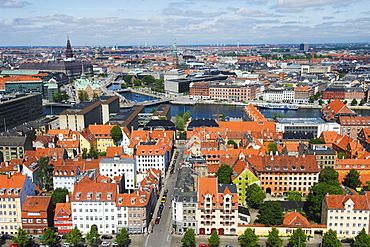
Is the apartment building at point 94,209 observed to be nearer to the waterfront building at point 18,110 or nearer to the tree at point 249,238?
the tree at point 249,238

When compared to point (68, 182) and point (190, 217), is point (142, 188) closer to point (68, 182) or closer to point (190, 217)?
point (190, 217)

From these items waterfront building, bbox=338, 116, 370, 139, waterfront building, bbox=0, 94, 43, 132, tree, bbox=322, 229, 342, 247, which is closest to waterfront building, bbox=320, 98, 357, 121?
waterfront building, bbox=338, 116, 370, 139

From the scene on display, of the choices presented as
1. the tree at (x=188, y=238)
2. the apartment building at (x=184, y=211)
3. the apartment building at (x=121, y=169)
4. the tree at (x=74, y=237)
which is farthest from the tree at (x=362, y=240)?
the apartment building at (x=121, y=169)

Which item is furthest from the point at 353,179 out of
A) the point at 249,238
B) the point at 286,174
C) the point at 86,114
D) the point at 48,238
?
the point at 86,114

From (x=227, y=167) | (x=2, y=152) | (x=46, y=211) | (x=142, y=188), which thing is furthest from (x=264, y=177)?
(x=2, y=152)

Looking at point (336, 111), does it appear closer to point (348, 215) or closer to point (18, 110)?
point (348, 215)
